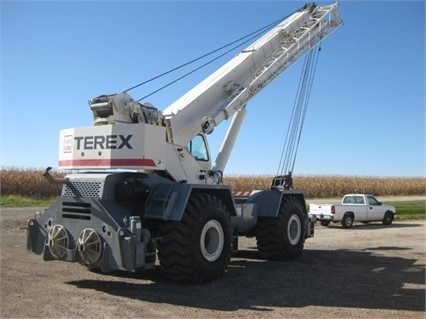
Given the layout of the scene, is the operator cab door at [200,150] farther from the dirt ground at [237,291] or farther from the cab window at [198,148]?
the dirt ground at [237,291]

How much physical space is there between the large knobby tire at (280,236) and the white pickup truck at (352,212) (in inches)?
424

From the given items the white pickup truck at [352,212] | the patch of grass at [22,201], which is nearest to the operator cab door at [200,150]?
the white pickup truck at [352,212]

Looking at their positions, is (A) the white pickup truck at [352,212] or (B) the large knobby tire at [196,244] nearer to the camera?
(B) the large knobby tire at [196,244]

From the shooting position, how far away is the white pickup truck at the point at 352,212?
80.2 ft

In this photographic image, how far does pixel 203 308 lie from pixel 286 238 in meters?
5.45

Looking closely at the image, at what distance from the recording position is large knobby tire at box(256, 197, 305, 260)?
1271 cm

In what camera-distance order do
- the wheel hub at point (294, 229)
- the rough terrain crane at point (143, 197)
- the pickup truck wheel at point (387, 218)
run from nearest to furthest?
the rough terrain crane at point (143, 197) → the wheel hub at point (294, 229) → the pickup truck wheel at point (387, 218)

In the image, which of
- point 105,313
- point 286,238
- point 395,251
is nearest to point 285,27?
point 286,238

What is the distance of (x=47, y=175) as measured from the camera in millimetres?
9594

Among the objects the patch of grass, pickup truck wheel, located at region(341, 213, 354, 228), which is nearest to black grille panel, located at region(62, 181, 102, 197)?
pickup truck wheel, located at region(341, 213, 354, 228)

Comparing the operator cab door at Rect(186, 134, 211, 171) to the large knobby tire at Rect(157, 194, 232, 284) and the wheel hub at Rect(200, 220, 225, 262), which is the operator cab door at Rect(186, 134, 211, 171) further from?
the wheel hub at Rect(200, 220, 225, 262)

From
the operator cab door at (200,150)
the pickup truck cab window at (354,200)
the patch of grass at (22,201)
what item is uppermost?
the operator cab door at (200,150)

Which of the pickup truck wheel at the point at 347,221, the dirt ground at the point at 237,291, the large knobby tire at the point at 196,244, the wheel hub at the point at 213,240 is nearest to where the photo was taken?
the dirt ground at the point at 237,291

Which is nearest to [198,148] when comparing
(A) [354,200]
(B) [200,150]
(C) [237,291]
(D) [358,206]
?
(B) [200,150]
